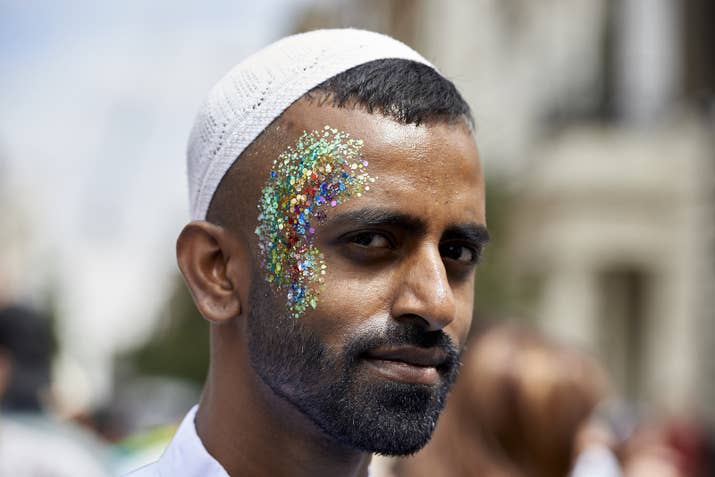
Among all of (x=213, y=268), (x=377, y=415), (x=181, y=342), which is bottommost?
(x=181, y=342)

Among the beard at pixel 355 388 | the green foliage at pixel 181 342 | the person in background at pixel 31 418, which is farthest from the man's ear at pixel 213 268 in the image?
the green foliage at pixel 181 342

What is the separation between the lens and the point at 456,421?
4.15 meters

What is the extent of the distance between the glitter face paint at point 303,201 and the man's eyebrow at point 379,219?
0.04 meters

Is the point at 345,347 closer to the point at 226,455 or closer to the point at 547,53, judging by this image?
the point at 226,455

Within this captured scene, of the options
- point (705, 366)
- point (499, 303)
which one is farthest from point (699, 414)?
point (499, 303)

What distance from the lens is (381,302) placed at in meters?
2.26

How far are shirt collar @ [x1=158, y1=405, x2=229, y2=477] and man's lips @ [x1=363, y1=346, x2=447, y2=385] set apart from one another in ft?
1.41

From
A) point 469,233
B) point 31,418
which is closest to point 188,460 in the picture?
point 469,233

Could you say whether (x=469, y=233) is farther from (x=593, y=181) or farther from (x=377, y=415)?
(x=593, y=181)

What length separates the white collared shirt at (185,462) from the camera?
2.41 m

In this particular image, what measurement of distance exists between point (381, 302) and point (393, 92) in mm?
460

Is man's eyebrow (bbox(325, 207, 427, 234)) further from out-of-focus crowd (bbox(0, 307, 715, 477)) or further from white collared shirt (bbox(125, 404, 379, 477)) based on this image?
out-of-focus crowd (bbox(0, 307, 715, 477))

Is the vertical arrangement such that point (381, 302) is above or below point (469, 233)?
below

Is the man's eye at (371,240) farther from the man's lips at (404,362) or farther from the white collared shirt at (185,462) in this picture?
the white collared shirt at (185,462)
